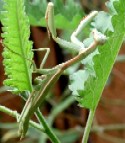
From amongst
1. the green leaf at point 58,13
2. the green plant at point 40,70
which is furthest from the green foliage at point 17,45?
the green leaf at point 58,13

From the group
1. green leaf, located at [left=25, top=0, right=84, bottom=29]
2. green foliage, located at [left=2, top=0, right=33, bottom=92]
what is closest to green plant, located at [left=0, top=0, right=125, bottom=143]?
green foliage, located at [left=2, top=0, right=33, bottom=92]

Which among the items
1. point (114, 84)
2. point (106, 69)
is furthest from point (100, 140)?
point (106, 69)

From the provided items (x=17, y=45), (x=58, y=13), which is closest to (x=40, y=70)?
(x=17, y=45)

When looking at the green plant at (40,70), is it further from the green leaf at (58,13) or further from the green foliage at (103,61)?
the green leaf at (58,13)

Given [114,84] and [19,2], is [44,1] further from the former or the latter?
[114,84]

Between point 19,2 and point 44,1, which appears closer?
point 19,2

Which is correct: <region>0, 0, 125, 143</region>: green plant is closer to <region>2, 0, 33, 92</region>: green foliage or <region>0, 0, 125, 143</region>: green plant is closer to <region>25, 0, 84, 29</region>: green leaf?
<region>2, 0, 33, 92</region>: green foliage

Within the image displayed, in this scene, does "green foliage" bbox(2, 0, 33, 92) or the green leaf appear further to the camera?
the green leaf
